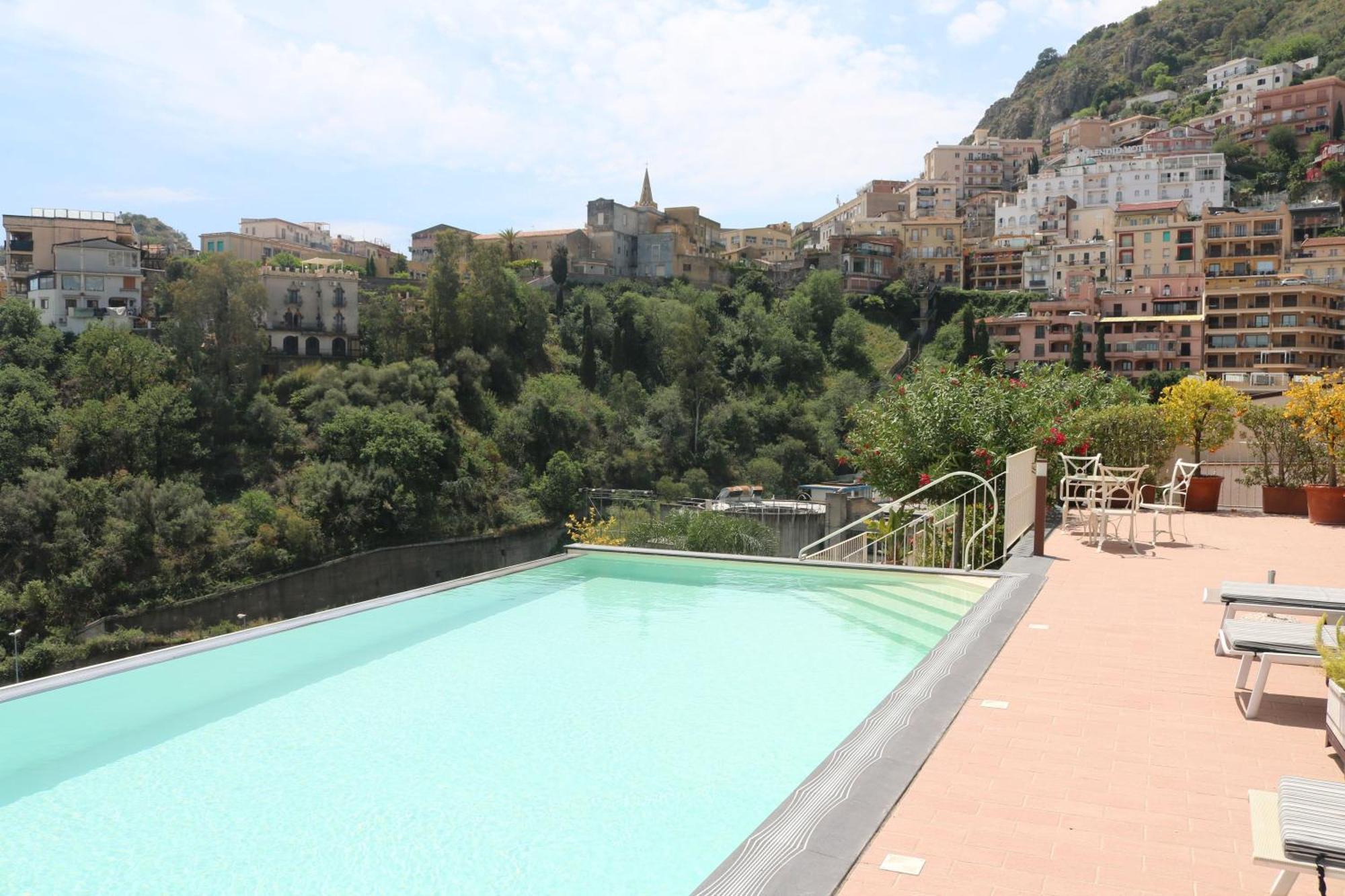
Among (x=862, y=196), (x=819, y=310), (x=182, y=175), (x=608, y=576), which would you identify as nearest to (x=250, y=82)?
(x=182, y=175)

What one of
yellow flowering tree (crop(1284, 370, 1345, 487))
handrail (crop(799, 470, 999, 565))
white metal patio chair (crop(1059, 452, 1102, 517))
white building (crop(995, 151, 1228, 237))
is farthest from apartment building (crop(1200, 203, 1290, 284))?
handrail (crop(799, 470, 999, 565))

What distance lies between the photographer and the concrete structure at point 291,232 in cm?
7644

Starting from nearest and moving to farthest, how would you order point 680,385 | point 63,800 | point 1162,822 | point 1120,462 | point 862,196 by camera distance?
point 1162,822
point 63,800
point 1120,462
point 680,385
point 862,196

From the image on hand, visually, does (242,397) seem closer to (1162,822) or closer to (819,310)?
(819,310)

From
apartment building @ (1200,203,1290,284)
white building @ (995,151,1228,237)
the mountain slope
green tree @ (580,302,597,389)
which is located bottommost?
green tree @ (580,302,597,389)

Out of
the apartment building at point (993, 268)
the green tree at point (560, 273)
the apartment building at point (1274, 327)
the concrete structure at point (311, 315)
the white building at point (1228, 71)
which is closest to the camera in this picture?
the concrete structure at point (311, 315)

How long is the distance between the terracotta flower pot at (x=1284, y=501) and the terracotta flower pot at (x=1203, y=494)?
55 cm

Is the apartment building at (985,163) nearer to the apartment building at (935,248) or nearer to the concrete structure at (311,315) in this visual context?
the apartment building at (935,248)

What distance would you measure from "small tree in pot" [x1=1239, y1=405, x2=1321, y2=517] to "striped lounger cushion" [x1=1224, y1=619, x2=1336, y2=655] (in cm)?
833

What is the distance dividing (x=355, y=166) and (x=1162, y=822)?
30.0 meters

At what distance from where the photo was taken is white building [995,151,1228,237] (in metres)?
68.5

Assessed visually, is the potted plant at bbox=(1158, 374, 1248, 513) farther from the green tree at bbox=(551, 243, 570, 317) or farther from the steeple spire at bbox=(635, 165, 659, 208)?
the steeple spire at bbox=(635, 165, 659, 208)

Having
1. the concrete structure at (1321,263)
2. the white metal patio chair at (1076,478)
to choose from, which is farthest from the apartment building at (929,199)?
the white metal patio chair at (1076,478)

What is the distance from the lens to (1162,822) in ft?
9.75
